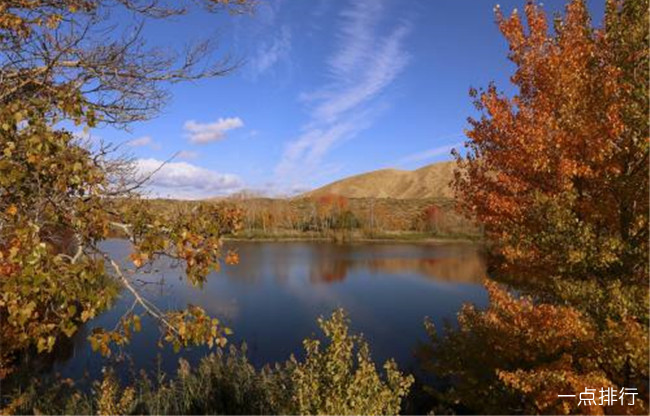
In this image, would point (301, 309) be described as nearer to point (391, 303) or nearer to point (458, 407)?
point (391, 303)

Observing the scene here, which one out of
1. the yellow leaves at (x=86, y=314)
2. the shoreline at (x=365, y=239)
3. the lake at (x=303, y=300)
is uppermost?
the yellow leaves at (x=86, y=314)

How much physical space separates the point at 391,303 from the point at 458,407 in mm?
18532

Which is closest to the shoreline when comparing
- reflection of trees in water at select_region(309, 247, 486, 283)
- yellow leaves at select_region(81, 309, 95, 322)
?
reflection of trees in water at select_region(309, 247, 486, 283)

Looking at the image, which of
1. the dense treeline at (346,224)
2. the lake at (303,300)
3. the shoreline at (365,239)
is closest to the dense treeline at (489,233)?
the lake at (303,300)

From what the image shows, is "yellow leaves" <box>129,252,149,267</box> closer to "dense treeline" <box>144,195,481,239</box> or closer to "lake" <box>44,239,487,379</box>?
"lake" <box>44,239,487,379</box>

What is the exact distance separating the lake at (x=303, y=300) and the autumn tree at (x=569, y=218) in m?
6.10

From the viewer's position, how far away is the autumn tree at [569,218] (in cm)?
889

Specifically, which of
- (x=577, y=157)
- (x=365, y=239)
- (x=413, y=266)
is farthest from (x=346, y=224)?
(x=577, y=157)

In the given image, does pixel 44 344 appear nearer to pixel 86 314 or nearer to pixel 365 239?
pixel 86 314

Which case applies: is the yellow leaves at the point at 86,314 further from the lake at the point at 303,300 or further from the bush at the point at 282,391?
the lake at the point at 303,300

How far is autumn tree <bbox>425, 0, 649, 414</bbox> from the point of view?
8.89m

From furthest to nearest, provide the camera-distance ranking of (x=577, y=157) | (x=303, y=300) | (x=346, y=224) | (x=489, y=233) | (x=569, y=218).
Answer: (x=346, y=224)
(x=303, y=300)
(x=489, y=233)
(x=577, y=157)
(x=569, y=218)

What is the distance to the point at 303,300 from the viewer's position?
37125mm

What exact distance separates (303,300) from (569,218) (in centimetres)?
2932
